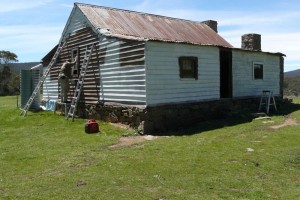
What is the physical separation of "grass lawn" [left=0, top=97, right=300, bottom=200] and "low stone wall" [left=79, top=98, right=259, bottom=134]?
77cm

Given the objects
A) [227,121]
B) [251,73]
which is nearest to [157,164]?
[227,121]

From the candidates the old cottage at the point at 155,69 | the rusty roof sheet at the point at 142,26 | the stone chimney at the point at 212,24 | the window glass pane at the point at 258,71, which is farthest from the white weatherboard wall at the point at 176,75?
the stone chimney at the point at 212,24

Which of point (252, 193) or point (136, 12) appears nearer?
point (252, 193)

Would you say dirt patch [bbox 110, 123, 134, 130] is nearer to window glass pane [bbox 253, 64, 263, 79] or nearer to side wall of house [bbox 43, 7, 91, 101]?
side wall of house [bbox 43, 7, 91, 101]

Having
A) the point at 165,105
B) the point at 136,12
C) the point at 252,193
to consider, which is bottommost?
the point at 252,193

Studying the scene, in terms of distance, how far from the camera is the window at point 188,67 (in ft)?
55.2

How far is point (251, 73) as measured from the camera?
2159cm

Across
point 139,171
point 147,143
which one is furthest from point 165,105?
point 139,171

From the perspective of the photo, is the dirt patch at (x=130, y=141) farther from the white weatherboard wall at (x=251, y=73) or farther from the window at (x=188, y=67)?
the white weatherboard wall at (x=251, y=73)

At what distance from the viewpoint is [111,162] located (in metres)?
10.5

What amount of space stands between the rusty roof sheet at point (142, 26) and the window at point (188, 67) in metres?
0.86

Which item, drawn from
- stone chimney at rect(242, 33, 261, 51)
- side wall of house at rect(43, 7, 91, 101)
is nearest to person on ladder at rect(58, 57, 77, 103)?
side wall of house at rect(43, 7, 91, 101)

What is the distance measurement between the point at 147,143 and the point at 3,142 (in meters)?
5.54

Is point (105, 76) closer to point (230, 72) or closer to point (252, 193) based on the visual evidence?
point (230, 72)
